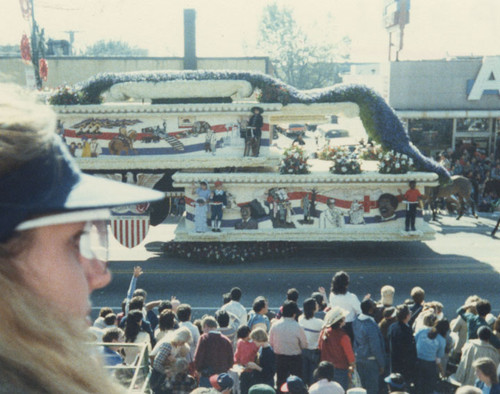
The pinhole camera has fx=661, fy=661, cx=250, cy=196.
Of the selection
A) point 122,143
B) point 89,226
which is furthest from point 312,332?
point 122,143

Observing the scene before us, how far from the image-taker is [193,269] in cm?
1695

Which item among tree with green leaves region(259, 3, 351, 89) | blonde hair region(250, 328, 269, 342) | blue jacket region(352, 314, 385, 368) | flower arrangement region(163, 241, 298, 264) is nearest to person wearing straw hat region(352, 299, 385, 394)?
blue jacket region(352, 314, 385, 368)

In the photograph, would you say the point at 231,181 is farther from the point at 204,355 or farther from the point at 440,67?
the point at 440,67

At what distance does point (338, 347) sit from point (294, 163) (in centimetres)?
979

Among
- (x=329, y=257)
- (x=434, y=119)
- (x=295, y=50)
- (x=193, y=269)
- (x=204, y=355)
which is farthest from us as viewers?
(x=295, y=50)

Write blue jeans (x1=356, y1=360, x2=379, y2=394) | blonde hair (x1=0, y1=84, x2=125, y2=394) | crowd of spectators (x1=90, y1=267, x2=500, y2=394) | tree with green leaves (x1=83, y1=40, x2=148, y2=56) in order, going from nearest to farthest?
blonde hair (x1=0, y1=84, x2=125, y2=394), crowd of spectators (x1=90, y1=267, x2=500, y2=394), blue jeans (x1=356, y1=360, x2=379, y2=394), tree with green leaves (x1=83, y1=40, x2=148, y2=56)

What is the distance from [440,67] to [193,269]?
16.7m

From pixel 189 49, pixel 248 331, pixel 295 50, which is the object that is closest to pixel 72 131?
pixel 248 331

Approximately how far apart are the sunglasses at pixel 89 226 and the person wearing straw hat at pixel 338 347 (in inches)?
264

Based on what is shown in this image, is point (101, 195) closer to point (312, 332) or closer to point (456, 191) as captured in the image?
point (312, 332)

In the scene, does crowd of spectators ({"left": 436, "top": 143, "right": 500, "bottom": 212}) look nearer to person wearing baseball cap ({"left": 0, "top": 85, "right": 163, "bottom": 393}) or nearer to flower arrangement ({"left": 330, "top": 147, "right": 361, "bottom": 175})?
flower arrangement ({"left": 330, "top": 147, "right": 361, "bottom": 175})

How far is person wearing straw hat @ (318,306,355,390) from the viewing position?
7762 mm

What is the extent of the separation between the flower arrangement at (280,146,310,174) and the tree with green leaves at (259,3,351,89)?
50.3 m

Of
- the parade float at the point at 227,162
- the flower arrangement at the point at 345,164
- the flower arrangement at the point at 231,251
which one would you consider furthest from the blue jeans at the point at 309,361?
the flower arrangement at the point at 345,164
